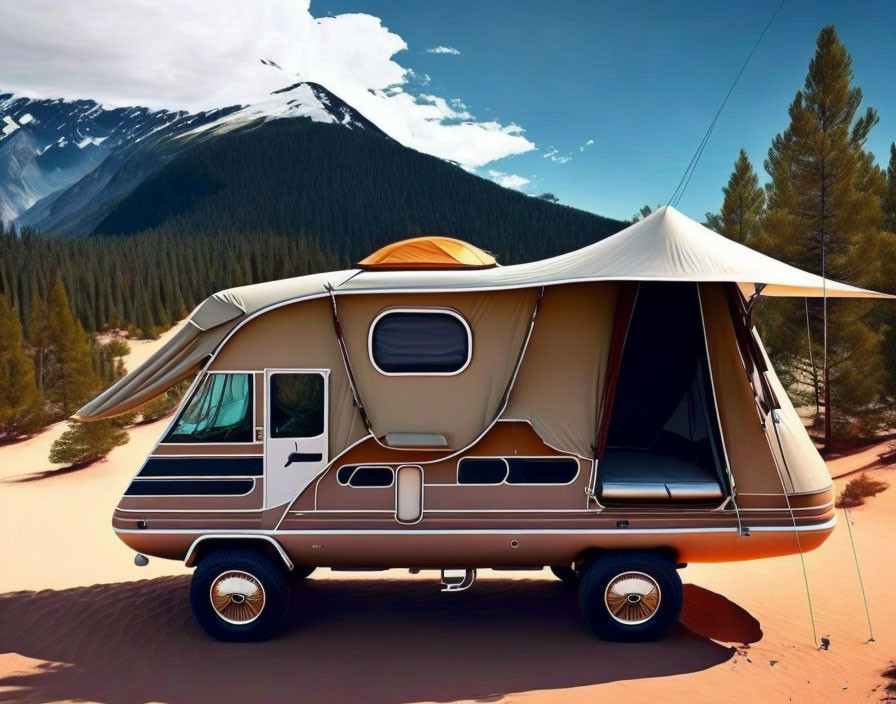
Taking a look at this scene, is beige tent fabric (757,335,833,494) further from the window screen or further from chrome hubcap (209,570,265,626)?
chrome hubcap (209,570,265,626)

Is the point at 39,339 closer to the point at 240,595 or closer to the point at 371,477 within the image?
the point at 240,595

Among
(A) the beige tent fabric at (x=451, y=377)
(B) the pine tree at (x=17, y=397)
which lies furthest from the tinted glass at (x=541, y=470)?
(B) the pine tree at (x=17, y=397)

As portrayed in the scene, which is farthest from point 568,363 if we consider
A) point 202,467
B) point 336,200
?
point 336,200

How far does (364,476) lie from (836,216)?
18.0 m

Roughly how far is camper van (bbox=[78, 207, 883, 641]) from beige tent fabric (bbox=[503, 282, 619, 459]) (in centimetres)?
1

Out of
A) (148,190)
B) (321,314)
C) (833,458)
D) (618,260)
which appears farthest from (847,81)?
(148,190)

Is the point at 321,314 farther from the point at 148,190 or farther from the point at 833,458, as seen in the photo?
the point at 148,190

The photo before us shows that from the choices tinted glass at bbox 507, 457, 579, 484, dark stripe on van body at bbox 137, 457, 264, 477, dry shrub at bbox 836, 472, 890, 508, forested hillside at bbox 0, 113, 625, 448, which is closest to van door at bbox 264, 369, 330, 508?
dark stripe on van body at bbox 137, 457, 264, 477

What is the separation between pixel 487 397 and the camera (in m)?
6.93

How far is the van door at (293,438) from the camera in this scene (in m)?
6.96

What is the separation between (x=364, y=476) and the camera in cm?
698

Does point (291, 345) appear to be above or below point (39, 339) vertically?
above

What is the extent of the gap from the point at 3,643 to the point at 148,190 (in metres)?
159

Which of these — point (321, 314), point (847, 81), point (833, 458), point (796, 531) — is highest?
point (847, 81)
